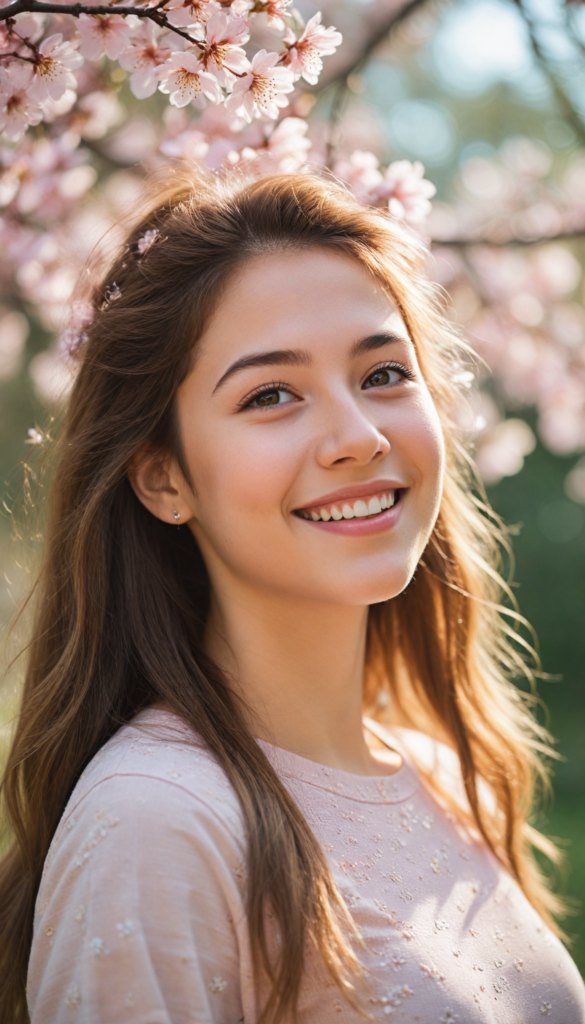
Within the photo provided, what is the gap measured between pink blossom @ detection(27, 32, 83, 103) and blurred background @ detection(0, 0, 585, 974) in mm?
463

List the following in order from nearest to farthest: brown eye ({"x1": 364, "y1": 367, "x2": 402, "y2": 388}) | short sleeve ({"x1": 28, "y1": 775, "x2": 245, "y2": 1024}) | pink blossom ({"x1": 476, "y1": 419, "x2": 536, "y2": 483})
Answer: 1. short sleeve ({"x1": 28, "y1": 775, "x2": 245, "y2": 1024})
2. brown eye ({"x1": 364, "y1": 367, "x2": 402, "y2": 388})
3. pink blossom ({"x1": 476, "y1": 419, "x2": 536, "y2": 483})

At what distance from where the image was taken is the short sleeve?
1065mm

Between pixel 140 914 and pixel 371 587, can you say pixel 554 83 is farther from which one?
pixel 140 914

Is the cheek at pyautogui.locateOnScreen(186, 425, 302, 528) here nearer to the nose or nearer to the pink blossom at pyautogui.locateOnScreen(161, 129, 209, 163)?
the nose

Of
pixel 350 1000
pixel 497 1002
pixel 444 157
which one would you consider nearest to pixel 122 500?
pixel 350 1000

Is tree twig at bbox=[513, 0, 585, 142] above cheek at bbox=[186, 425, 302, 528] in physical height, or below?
above

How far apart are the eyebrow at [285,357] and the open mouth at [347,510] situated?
0.23 meters

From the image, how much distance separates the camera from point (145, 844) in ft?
3.62

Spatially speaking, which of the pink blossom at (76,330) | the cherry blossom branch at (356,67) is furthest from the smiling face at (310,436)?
the cherry blossom branch at (356,67)

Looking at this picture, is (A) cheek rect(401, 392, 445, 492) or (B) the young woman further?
(A) cheek rect(401, 392, 445, 492)

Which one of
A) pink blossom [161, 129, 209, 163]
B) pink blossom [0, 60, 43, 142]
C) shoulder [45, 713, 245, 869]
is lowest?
shoulder [45, 713, 245, 869]

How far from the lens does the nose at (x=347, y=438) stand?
1.35m

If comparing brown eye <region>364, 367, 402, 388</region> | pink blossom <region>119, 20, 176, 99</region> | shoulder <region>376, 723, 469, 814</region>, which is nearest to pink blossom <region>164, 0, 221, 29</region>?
pink blossom <region>119, 20, 176, 99</region>

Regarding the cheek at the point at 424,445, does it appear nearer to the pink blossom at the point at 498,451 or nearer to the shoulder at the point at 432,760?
the shoulder at the point at 432,760
